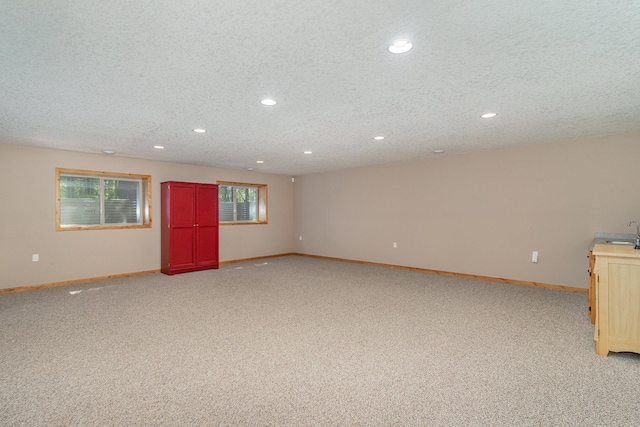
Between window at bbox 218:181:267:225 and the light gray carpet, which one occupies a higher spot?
window at bbox 218:181:267:225

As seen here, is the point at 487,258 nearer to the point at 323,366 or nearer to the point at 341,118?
the point at 341,118

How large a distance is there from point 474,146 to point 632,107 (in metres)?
2.05

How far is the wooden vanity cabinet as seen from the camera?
8.68ft

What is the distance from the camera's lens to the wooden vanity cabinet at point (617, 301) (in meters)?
2.64

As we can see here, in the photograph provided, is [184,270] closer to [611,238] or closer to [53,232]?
[53,232]

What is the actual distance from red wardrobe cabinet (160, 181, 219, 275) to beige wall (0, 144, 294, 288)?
402mm

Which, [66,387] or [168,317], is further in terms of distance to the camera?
[168,317]

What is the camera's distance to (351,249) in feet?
25.6

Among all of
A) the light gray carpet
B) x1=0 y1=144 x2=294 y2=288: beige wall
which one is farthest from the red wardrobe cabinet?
the light gray carpet

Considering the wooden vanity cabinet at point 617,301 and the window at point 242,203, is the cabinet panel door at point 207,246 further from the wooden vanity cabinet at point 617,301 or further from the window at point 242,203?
the wooden vanity cabinet at point 617,301

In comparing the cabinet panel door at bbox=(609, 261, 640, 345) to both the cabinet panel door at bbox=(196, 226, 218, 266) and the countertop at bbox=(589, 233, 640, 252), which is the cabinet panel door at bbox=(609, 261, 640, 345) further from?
the cabinet panel door at bbox=(196, 226, 218, 266)

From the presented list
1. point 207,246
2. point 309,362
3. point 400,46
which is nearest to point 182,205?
point 207,246

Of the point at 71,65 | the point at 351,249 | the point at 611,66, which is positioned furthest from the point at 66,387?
the point at 351,249

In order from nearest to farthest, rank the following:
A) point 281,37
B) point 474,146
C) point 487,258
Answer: point 281,37 < point 474,146 < point 487,258
